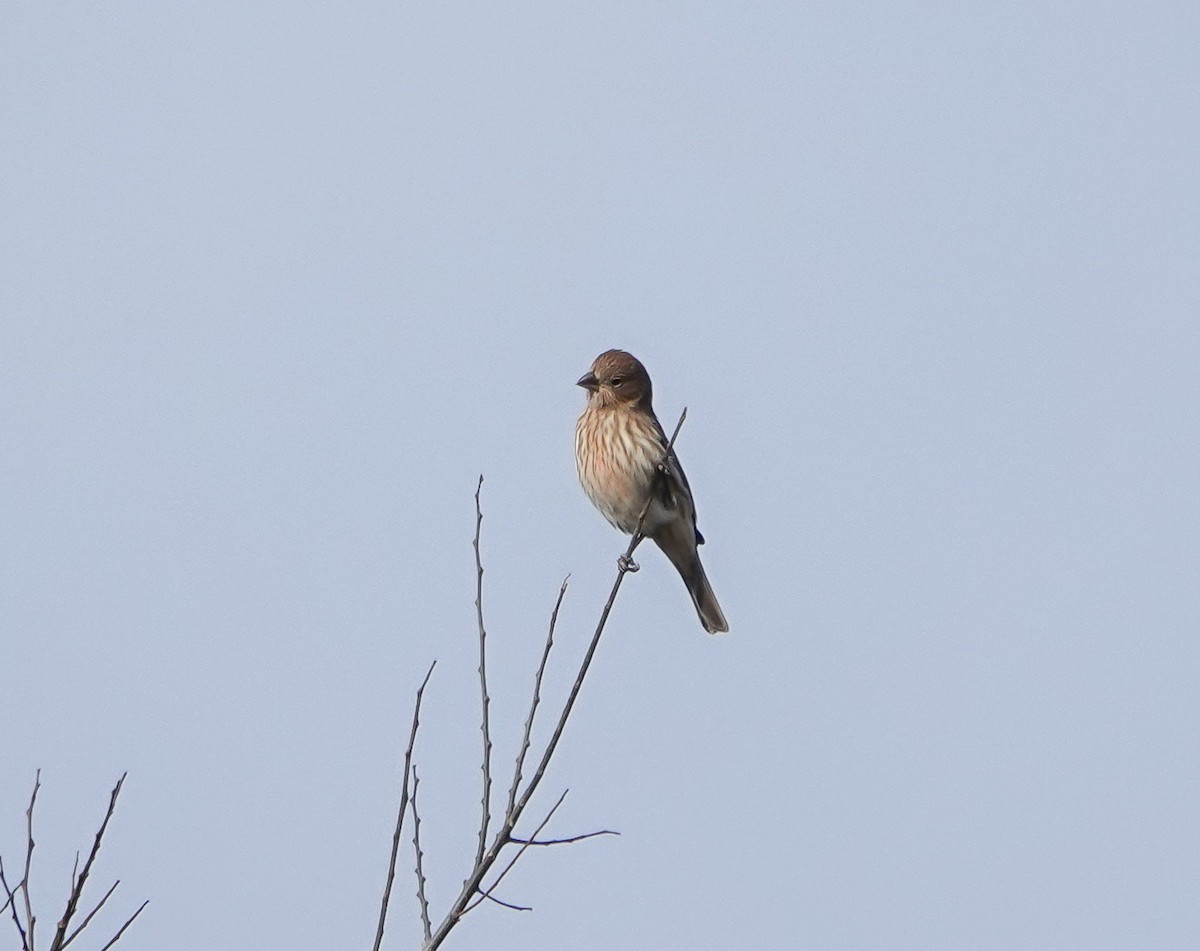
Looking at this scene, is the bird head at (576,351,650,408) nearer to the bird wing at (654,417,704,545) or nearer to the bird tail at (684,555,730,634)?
the bird wing at (654,417,704,545)

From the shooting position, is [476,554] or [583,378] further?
[583,378]

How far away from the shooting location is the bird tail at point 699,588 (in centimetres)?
955

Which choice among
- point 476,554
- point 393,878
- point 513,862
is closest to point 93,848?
point 393,878

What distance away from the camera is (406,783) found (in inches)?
202

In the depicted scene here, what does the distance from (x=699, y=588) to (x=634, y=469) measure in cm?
101

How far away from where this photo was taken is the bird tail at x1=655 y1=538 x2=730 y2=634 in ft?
31.3

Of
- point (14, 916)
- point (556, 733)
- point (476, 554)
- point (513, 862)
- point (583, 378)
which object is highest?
point (583, 378)

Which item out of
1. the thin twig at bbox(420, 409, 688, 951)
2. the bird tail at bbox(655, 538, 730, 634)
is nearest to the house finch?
the bird tail at bbox(655, 538, 730, 634)

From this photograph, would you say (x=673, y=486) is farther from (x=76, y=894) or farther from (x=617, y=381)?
(x=76, y=894)

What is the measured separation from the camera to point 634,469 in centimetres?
904

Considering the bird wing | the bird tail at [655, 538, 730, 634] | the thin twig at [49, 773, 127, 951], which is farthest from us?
the bird tail at [655, 538, 730, 634]

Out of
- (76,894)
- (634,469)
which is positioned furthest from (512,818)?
(634,469)

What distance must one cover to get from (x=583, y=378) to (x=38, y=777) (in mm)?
4929

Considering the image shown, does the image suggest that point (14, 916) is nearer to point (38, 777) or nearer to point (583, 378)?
point (38, 777)
